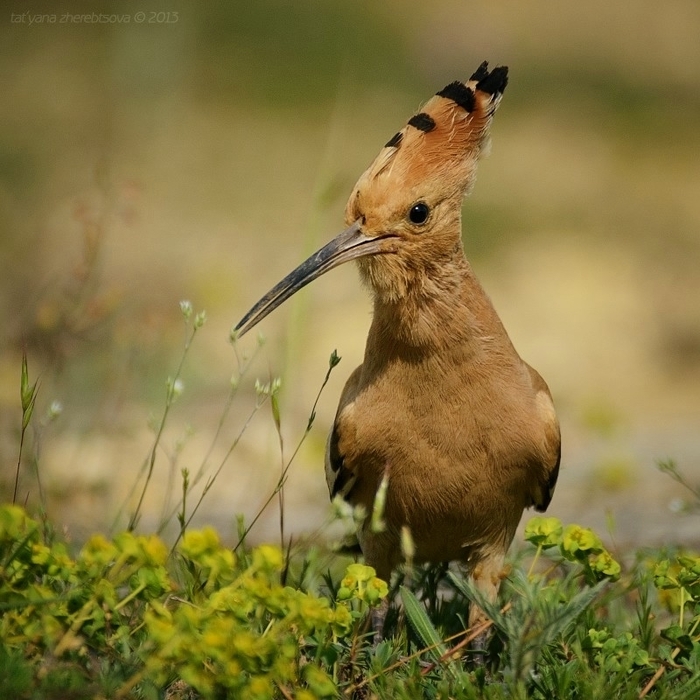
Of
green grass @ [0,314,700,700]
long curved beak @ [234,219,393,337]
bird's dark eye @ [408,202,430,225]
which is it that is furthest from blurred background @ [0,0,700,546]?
green grass @ [0,314,700,700]

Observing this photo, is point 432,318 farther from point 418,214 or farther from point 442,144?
point 442,144

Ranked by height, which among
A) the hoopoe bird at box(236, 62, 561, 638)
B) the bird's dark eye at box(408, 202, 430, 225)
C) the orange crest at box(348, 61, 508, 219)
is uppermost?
the orange crest at box(348, 61, 508, 219)

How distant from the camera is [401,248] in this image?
279 centimetres

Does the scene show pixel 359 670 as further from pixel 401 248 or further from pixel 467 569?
pixel 401 248

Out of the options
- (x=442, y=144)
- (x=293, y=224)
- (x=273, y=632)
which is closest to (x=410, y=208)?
(x=442, y=144)

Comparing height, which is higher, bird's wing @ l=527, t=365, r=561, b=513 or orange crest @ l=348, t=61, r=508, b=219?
orange crest @ l=348, t=61, r=508, b=219

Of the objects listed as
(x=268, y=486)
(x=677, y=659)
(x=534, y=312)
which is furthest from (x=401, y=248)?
(x=534, y=312)

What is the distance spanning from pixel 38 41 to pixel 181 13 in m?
1.66

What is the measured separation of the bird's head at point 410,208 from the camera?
9.08 feet

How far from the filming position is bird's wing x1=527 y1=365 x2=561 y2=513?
2.92 metres

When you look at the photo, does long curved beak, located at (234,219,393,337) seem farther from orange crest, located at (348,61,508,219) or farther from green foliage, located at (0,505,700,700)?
green foliage, located at (0,505,700,700)

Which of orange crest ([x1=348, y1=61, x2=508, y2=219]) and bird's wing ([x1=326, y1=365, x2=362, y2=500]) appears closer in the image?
orange crest ([x1=348, y1=61, x2=508, y2=219])

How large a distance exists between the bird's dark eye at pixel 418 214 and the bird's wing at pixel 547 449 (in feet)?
1.82

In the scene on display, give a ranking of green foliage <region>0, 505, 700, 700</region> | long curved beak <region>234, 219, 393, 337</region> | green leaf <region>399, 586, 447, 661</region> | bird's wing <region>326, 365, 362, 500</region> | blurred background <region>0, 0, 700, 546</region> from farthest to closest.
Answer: blurred background <region>0, 0, 700, 546</region>
bird's wing <region>326, 365, 362, 500</region>
long curved beak <region>234, 219, 393, 337</region>
green leaf <region>399, 586, 447, 661</region>
green foliage <region>0, 505, 700, 700</region>
